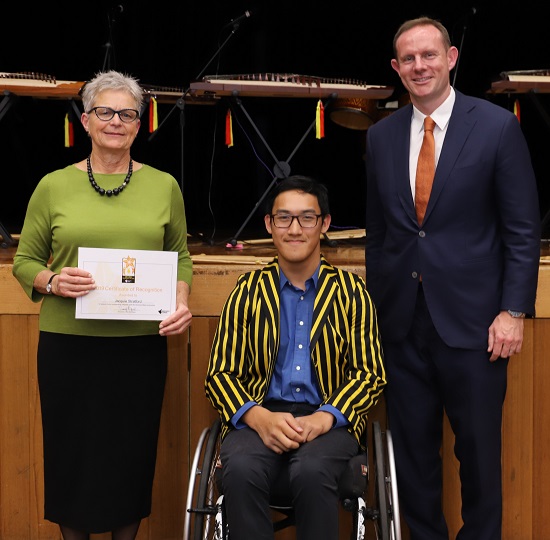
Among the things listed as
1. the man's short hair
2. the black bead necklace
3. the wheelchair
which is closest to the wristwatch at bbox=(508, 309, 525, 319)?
the wheelchair

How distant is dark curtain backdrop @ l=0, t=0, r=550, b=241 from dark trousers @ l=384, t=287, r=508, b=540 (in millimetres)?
3533

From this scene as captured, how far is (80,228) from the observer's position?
226cm

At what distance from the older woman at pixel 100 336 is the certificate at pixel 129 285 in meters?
0.05

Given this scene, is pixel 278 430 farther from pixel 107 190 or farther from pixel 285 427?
pixel 107 190

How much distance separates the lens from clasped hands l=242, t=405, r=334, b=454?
210cm

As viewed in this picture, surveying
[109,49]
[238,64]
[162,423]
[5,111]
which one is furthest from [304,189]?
[238,64]

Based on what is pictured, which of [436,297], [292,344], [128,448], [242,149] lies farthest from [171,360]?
[242,149]

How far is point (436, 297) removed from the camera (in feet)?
7.54

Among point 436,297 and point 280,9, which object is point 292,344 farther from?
point 280,9

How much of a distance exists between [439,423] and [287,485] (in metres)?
0.62

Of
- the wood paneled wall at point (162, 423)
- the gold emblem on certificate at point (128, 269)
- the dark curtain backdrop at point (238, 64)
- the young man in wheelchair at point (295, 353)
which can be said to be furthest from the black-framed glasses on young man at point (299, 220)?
the dark curtain backdrop at point (238, 64)

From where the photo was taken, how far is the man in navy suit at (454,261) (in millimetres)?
2209

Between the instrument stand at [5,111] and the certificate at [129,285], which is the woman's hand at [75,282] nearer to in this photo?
the certificate at [129,285]

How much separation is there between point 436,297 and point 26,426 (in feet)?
5.12
